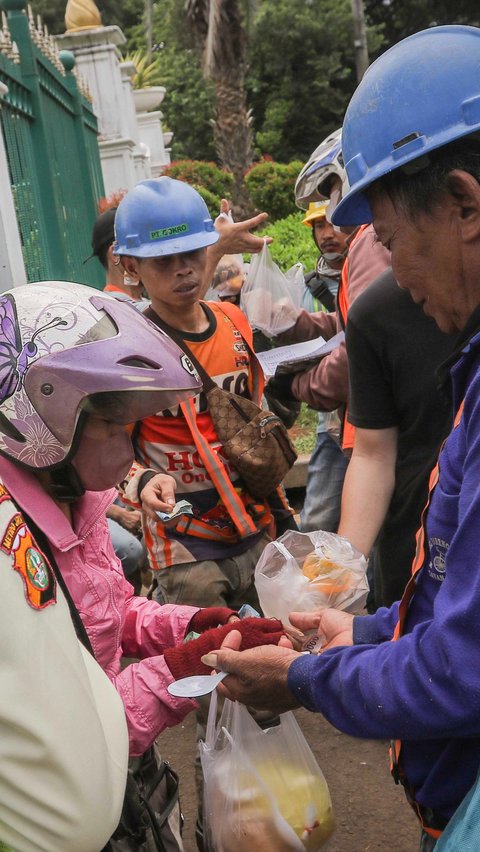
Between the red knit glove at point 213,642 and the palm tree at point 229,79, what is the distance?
1642 cm

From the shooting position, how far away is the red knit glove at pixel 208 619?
2.46m

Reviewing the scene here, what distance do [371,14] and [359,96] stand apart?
37758 mm

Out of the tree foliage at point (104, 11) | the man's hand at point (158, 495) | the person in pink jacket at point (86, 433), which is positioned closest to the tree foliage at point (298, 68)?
the tree foliage at point (104, 11)

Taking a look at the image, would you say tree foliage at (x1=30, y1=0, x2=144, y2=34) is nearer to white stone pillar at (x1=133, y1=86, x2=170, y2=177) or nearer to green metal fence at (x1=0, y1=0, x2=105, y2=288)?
white stone pillar at (x1=133, y1=86, x2=170, y2=177)

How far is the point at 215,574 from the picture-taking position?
11.3 ft

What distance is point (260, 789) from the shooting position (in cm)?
226

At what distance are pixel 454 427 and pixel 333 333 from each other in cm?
287

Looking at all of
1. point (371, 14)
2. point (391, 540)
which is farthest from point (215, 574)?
point (371, 14)

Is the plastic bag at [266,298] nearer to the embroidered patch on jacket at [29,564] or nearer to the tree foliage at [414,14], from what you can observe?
the embroidered patch on jacket at [29,564]

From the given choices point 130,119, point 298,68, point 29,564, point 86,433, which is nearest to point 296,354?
point 86,433

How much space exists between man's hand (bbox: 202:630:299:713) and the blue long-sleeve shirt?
0.31ft

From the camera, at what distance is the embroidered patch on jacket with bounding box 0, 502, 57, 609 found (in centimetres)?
152

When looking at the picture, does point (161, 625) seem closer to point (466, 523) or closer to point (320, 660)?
point (320, 660)

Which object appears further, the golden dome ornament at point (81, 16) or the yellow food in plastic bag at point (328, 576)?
the golden dome ornament at point (81, 16)
